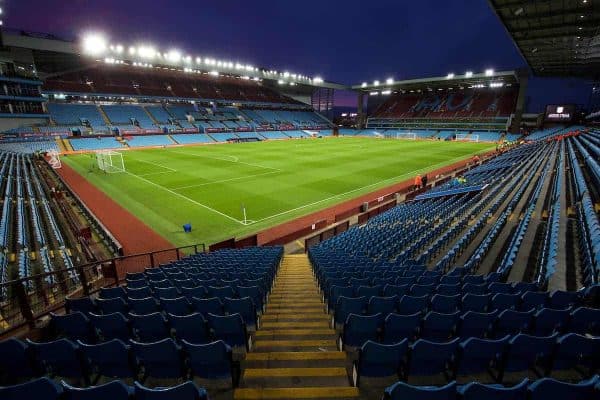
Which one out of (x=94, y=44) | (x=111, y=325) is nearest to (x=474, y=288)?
(x=111, y=325)

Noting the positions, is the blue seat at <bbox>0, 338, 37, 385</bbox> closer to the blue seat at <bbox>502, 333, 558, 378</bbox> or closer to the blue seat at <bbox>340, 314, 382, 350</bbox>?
the blue seat at <bbox>340, 314, 382, 350</bbox>

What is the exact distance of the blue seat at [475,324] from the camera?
439 centimetres

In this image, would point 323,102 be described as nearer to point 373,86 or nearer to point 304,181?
point 373,86

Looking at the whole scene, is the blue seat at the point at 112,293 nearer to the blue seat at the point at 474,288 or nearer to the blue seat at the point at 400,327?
the blue seat at the point at 400,327

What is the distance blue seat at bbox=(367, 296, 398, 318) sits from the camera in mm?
5250

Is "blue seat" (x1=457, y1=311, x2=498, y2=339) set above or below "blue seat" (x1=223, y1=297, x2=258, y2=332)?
above

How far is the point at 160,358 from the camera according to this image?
3.84m

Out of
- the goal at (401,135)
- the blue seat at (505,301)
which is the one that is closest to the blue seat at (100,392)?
the blue seat at (505,301)

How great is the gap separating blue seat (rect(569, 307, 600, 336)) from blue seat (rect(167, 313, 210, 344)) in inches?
210

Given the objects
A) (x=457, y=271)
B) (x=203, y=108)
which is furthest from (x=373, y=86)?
(x=457, y=271)

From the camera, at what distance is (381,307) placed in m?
5.29

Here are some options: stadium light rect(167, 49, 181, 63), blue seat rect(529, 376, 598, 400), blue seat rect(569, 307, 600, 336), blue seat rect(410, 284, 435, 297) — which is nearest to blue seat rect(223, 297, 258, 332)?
blue seat rect(410, 284, 435, 297)

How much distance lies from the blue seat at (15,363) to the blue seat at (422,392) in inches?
171

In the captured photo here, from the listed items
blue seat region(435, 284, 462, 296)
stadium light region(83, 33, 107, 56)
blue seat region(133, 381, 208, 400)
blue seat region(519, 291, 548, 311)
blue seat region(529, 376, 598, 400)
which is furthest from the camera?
stadium light region(83, 33, 107, 56)
